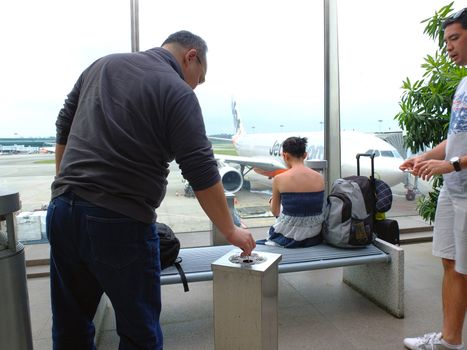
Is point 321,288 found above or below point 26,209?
below

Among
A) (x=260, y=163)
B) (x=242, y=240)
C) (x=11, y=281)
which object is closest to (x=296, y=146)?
(x=242, y=240)

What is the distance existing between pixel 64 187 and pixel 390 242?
252 cm

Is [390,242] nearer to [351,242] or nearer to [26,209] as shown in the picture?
[351,242]

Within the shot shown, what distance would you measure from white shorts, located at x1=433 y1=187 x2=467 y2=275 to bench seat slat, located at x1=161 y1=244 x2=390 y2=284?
26.1 inches

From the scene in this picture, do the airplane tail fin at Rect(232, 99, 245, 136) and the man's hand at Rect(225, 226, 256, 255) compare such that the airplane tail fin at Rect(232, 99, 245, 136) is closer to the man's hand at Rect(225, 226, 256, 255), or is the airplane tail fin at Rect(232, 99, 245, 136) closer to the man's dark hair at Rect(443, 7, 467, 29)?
the man's dark hair at Rect(443, 7, 467, 29)

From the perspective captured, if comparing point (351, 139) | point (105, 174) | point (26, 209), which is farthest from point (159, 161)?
point (351, 139)

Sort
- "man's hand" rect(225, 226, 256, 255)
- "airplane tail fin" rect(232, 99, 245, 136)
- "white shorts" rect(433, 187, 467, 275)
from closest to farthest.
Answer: "man's hand" rect(225, 226, 256, 255)
"white shorts" rect(433, 187, 467, 275)
"airplane tail fin" rect(232, 99, 245, 136)

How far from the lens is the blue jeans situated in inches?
48.6

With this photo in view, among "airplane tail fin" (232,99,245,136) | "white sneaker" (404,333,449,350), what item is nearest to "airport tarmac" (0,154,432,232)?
"white sneaker" (404,333,449,350)

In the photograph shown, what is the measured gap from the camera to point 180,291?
3.20m

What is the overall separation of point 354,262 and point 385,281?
0.34 m

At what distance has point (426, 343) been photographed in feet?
7.09

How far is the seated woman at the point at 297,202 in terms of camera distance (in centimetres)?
281

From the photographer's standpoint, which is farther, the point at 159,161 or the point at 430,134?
the point at 430,134
